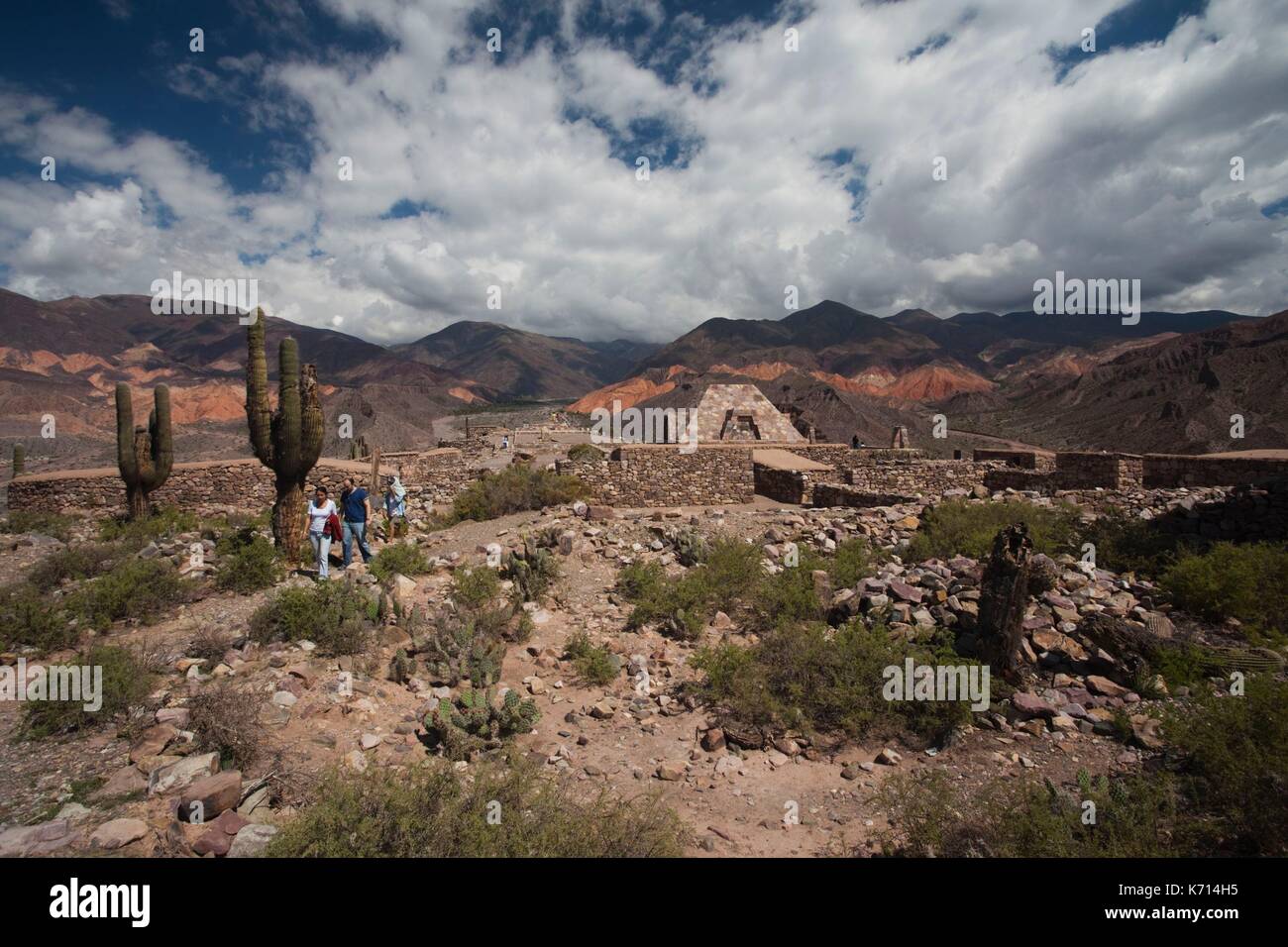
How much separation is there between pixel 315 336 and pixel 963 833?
6183 inches

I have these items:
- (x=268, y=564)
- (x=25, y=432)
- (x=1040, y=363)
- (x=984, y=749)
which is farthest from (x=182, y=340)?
(x=1040, y=363)

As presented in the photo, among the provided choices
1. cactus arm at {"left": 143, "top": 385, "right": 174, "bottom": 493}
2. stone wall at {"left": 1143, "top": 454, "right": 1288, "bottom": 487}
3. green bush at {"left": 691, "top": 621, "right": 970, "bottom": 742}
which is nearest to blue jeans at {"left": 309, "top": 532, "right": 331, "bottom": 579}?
green bush at {"left": 691, "top": 621, "right": 970, "bottom": 742}

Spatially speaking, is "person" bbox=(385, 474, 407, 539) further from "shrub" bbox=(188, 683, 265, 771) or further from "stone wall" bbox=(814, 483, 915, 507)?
"stone wall" bbox=(814, 483, 915, 507)

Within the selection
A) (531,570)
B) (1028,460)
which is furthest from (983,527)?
(1028,460)

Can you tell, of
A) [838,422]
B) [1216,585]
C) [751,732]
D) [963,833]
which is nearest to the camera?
[963,833]

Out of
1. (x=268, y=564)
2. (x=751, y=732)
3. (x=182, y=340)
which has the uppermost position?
(x=182, y=340)

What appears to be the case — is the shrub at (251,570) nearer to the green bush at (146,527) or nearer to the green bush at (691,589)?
the green bush at (146,527)

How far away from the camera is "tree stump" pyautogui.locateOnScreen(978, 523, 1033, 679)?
16.4 feet

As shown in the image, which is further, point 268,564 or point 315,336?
point 315,336

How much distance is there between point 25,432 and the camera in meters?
41.6

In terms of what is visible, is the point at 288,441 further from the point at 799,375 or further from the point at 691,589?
the point at 799,375

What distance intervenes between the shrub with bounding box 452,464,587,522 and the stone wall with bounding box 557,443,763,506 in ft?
1.82

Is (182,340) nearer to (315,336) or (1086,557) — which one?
(315,336)

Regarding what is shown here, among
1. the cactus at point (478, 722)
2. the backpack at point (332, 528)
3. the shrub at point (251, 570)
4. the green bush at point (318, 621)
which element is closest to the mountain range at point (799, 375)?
the backpack at point (332, 528)
